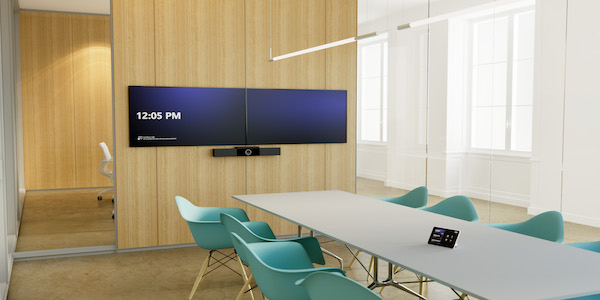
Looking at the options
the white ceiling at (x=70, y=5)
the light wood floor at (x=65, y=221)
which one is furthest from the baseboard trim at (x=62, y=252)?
the white ceiling at (x=70, y=5)

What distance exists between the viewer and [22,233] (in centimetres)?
725

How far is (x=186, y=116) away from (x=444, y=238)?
13.1ft

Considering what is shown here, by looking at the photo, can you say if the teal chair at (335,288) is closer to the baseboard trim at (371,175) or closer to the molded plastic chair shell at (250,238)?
the molded plastic chair shell at (250,238)

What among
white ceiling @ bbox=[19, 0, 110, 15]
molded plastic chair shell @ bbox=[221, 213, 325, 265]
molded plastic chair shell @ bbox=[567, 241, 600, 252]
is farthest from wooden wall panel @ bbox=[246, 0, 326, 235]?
white ceiling @ bbox=[19, 0, 110, 15]

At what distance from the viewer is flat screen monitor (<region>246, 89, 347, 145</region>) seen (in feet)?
22.3

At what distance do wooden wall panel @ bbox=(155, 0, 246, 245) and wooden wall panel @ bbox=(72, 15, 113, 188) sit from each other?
5.34m

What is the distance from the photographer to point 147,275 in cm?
539

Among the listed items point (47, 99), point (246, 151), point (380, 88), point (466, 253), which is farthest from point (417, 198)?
point (47, 99)

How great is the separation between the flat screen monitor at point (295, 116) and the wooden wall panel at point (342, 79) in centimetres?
12

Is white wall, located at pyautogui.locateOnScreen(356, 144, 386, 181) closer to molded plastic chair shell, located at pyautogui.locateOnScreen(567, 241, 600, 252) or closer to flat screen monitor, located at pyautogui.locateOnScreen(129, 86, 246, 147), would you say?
flat screen monitor, located at pyautogui.locateOnScreen(129, 86, 246, 147)

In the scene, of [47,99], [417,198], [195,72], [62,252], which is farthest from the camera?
[47,99]

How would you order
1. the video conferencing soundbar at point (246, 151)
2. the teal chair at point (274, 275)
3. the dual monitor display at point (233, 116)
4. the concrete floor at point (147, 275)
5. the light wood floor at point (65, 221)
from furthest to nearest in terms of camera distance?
1. the light wood floor at point (65, 221)
2. the video conferencing soundbar at point (246, 151)
3. the dual monitor display at point (233, 116)
4. the concrete floor at point (147, 275)
5. the teal chair at point (274, 275)

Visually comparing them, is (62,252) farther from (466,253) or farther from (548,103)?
(548,103)

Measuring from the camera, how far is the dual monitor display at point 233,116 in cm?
627
